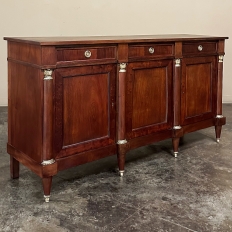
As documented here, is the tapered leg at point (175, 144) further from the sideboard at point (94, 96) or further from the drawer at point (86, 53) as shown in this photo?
the drawer at point (86, 53)

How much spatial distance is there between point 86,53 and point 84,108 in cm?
35

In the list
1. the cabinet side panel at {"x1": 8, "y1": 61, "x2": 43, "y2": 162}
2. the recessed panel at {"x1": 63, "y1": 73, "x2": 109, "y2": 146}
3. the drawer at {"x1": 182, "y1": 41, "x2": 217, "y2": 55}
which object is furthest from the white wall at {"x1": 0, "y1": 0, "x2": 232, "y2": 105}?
the recessed panel at {"x1": 63, "y1": 73, "x2": 109, "y2": 146}

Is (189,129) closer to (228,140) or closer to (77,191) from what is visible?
(228,140)

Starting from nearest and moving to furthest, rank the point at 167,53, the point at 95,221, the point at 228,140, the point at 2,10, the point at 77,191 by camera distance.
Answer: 1. the point at 95,221
2. the point at 77,191
3. the point at 167,53
4. the point at 228,140
5. the point at 2,10

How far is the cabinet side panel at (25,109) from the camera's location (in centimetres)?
219

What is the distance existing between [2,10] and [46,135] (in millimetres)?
3110

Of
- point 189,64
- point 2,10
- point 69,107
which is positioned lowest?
point 69,107

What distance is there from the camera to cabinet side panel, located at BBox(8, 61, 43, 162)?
219 cm

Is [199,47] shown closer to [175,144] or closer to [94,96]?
[175,144]

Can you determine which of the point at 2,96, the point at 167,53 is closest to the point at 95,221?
the point at 167,53

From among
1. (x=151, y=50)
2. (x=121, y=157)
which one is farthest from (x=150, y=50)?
(x=121, y=157)

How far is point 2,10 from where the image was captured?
473 cm

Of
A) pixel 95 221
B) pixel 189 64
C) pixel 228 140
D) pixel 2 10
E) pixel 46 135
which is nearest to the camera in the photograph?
pixel 95 221

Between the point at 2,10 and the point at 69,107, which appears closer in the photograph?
the point at 69,107
